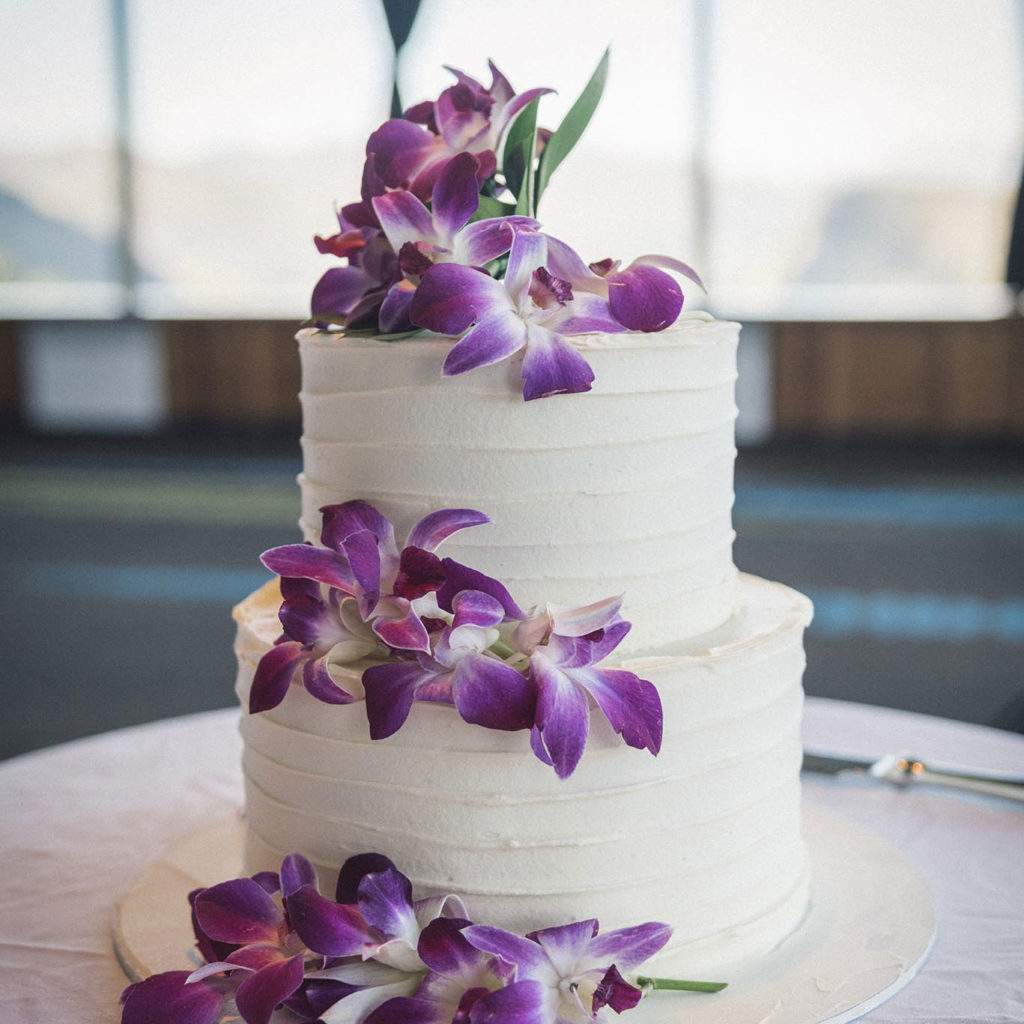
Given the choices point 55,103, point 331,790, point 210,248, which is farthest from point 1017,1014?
point 55,103

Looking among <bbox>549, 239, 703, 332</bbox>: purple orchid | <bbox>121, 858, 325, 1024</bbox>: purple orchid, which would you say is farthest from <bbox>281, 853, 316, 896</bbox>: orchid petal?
<bbox>549, 239, 703, 332</bbox>: purple orchid

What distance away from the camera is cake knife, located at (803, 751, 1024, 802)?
1.57 m

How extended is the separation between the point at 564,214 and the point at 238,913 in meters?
7.23

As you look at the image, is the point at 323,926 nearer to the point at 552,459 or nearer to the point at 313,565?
the point at 313,565

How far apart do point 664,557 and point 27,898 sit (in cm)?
78

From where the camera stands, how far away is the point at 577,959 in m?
1.02

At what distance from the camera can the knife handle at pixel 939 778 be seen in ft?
5.14

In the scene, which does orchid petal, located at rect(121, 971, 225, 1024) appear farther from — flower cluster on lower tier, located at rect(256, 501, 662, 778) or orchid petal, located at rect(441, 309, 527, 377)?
orchid petal, located at rect(441, 309, 527, 377)

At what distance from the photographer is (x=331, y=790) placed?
114 centimetres

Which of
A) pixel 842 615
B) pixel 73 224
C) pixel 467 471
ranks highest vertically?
pixel 73 224

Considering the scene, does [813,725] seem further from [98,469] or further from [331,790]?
[98,469]

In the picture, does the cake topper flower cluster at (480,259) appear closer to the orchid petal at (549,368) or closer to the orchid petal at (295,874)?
the orchid petal at (549,368)

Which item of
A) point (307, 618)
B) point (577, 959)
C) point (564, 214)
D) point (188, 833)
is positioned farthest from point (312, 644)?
point (564, 214)

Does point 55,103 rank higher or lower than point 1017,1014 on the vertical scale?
higher
